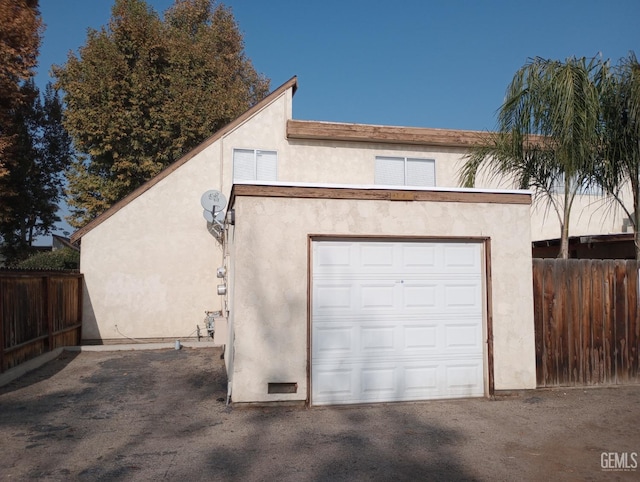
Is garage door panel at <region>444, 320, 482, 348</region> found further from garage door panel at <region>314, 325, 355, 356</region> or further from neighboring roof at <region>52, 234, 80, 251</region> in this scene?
neighboring roof at <region>52, 234, 80, 251</region>

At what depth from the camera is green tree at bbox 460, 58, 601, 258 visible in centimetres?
949

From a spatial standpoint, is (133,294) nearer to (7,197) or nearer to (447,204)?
(447,204)

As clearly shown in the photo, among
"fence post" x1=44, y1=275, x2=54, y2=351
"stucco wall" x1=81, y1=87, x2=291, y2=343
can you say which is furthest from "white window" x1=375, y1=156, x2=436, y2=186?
"fence post" x1=44, y1=275, x2=54, y2=351

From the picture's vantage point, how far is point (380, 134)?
15.3 meters

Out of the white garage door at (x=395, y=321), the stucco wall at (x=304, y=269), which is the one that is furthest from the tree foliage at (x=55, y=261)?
the white garage door at (x=395, y=321)

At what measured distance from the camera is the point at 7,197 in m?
23.1

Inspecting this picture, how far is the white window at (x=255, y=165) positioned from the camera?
15180mm

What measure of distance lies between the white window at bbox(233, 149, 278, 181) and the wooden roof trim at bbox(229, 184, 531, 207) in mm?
6553

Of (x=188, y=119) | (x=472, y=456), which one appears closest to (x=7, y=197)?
(x=188, y=119)

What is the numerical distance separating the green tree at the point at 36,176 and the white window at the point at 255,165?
13615 mm

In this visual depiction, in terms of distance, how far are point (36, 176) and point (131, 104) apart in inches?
304

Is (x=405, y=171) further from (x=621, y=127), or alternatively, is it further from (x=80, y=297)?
(x=80, y=297)

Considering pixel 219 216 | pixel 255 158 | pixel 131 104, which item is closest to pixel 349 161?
pixel 255 158

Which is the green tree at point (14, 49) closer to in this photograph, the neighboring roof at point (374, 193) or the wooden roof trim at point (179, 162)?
the wooden roof trim at point (179, 162)
